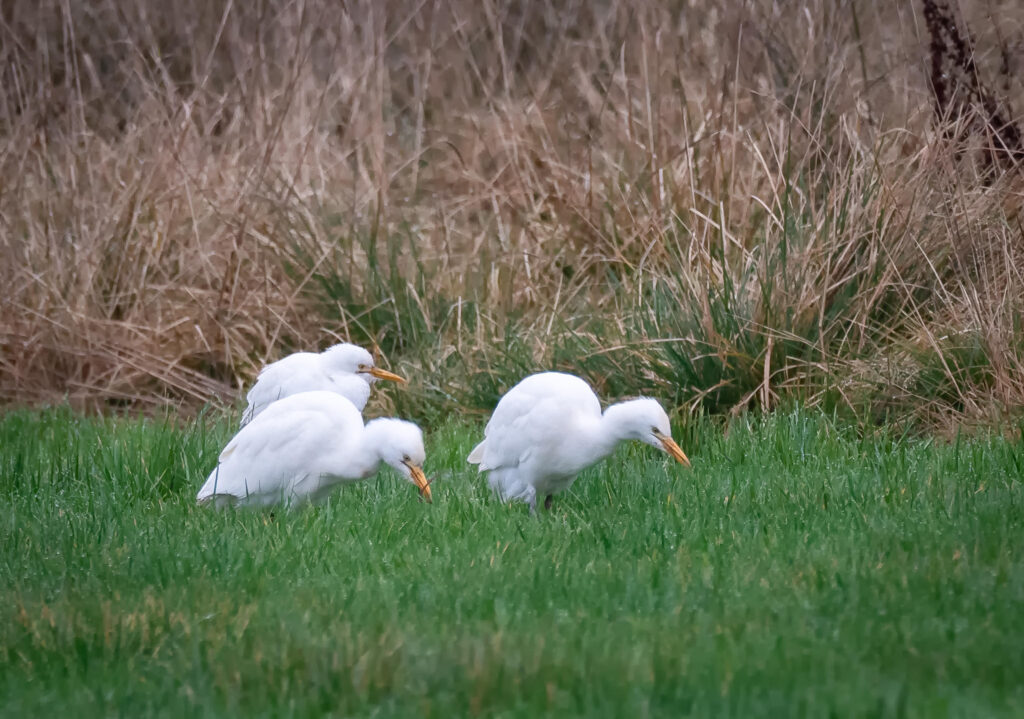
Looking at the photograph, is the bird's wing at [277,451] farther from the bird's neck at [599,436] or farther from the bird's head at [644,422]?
the bird's head at [644,422]

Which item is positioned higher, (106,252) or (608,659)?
(608,659)

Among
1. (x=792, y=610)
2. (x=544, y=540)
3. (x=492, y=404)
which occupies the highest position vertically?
(x=792, y=610)

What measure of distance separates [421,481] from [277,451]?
0.58m

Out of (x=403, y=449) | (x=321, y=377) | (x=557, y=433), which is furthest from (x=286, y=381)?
(x=557, y=433)

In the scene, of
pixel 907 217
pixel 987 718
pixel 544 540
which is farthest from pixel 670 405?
pixel 987 718

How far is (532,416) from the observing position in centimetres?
512

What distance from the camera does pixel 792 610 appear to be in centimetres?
346

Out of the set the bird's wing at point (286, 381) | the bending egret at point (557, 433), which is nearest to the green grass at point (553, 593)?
the bending egret at point (557, 433)

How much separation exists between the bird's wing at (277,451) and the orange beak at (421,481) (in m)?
0.31

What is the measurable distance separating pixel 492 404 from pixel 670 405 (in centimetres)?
114

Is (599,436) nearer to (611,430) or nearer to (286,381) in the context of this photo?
(611,430)

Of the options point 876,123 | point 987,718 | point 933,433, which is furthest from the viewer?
point 876,123

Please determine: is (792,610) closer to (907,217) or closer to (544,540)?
(544,540)

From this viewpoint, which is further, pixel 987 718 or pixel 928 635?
pixel 928 635
